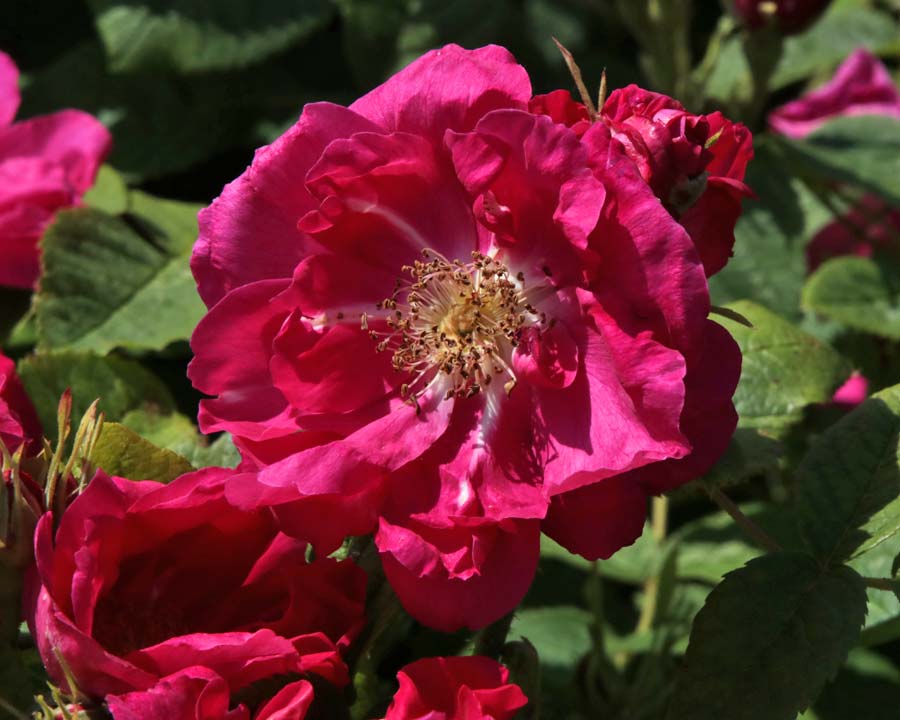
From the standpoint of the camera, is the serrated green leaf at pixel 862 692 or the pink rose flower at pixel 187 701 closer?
the pink rose flower at pixel 187 701

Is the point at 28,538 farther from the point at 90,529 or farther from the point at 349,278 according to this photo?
the point at 349,278

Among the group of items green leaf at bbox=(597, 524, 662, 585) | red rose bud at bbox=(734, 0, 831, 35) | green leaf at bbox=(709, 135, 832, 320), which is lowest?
green leaf at bbox=(597, 524, 662, 585)

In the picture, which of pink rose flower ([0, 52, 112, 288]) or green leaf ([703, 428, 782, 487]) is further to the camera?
pink rose flower ([0, 52, 112, 288])

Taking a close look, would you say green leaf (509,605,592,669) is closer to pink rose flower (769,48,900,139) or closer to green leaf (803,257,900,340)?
green leaf (803,257,900,340)

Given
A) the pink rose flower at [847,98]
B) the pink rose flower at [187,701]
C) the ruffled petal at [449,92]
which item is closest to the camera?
the pink rose flower at [187,701]

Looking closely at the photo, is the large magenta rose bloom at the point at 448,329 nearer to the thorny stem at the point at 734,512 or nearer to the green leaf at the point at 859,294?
the thorny stem at the point at 734,512

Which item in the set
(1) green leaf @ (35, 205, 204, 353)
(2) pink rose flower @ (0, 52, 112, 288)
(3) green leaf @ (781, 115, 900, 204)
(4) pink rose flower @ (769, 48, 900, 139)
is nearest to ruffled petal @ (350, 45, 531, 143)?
(1) green leaf @ (35, 205, 204, 353)

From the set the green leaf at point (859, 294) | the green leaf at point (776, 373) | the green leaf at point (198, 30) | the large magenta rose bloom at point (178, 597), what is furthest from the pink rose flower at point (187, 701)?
the green leaf at point (198, 30)
